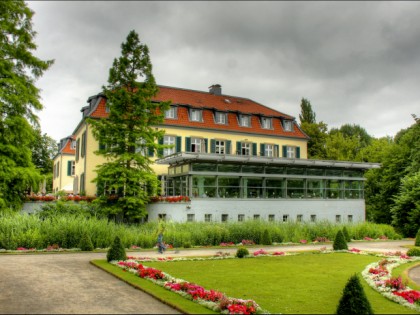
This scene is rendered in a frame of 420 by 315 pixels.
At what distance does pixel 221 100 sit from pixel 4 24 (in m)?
24.0

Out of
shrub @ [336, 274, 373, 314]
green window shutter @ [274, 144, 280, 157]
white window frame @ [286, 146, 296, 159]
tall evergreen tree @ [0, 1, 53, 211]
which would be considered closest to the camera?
shrub @ [336, 274, 373, 314]

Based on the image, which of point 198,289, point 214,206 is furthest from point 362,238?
point 198,289

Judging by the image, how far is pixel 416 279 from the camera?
1515 centimetres

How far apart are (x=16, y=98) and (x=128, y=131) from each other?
23.9 ft

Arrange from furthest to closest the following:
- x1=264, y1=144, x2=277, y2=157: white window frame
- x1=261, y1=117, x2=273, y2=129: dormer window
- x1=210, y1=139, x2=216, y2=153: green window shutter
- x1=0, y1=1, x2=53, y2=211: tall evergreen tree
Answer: x1=261, y1=117, x2=273, y2=129: dormer window, x1=264, y1=144, x2=277, y2=157: white window frame, x1=210, y1=139, x2=216, y2=153: green window shutter, x1=0, y1=1, x2=53, y2=211: tall evergreen tree

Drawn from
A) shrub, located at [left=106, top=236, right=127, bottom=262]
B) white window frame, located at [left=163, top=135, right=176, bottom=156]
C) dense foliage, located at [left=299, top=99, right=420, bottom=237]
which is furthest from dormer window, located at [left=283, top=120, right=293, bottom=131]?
shrub, located at [left=106, top=236, right=127, bottom=262]

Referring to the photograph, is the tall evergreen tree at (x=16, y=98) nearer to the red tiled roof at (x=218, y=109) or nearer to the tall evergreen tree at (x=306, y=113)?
the red tiled roof at (x=218, y=109)

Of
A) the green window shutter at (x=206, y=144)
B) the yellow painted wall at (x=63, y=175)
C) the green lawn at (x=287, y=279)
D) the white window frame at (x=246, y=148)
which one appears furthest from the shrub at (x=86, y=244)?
the yellow painted wall at (x=63, y=175)

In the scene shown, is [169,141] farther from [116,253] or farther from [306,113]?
[306,113]

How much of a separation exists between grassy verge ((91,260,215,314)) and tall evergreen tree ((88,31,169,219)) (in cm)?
1316

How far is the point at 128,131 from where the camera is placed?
1179 inches

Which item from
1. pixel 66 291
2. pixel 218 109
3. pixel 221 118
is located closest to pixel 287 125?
pixel 221 118

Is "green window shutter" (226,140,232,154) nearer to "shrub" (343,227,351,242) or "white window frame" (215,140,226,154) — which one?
"white window frame" (215,140,226,154)

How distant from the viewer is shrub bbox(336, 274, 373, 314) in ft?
28.6
